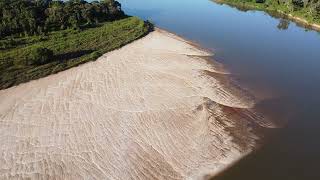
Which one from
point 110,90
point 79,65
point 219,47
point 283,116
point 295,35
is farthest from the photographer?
point 295,35

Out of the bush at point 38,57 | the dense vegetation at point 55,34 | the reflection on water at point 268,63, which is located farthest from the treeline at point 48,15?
the bush at point 38,57

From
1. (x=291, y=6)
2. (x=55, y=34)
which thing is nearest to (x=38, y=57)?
(x=55, y=34)

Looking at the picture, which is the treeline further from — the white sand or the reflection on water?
the white sand

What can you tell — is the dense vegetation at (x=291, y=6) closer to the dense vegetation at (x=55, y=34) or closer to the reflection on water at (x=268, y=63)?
the reflection on water at (x=268, y=63)

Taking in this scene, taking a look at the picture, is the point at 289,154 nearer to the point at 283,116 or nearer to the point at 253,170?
the point at 253,170

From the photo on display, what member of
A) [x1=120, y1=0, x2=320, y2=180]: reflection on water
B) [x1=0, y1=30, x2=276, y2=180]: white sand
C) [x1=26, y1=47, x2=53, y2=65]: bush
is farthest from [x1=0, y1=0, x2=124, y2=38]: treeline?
[x1=0, y1=30, x2=276, y2=180]: white sand

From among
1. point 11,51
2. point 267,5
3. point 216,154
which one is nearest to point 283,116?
point 216,154
